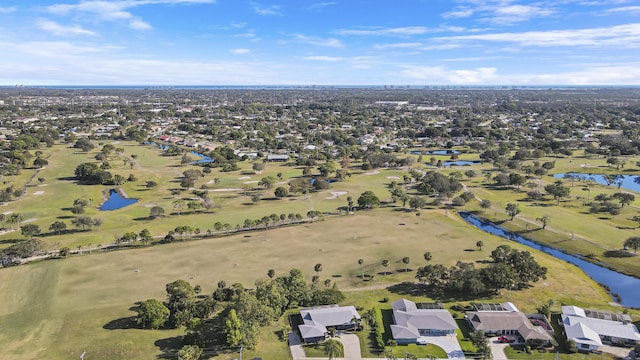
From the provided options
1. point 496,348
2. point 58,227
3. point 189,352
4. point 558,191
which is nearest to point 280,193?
point 58,227

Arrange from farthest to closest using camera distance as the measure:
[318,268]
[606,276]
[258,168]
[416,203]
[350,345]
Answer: [258,168] → [416,203] → [606,276] → [318,268] → [350,345]

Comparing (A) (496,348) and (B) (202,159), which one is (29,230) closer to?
(A) (496,348)

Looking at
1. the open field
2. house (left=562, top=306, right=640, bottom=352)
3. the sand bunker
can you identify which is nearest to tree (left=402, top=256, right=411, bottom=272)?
the open field

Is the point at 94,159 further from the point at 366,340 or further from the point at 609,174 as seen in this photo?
the point at 609,174

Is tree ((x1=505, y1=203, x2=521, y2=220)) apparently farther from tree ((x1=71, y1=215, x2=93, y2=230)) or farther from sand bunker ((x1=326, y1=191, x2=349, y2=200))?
tree ((x1=71, y1=215, x2=93, y2=230))

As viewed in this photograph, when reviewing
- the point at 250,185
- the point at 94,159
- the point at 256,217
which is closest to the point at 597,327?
the point at 256,217

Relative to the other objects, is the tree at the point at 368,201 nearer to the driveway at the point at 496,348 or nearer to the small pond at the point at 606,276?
the small pond at the point at 606,276
